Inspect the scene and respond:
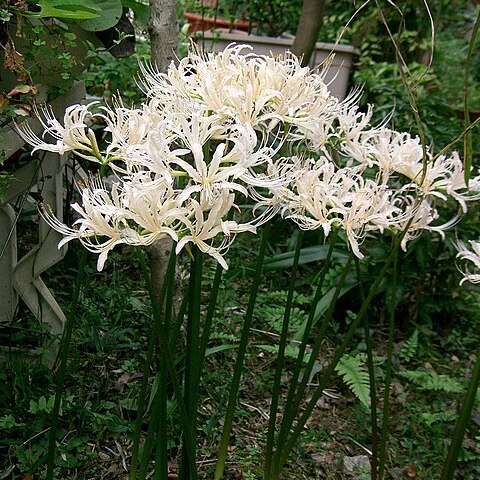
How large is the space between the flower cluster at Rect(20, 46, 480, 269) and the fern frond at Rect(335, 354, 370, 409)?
0.85 metres

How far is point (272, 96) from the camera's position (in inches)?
47.0

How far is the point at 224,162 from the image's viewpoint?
1070 mm

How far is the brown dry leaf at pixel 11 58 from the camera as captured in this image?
1498 mm

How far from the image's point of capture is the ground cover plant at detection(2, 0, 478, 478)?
1092 mm

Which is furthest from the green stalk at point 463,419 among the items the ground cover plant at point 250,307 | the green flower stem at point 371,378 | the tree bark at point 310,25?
the tree bark at point 310,25

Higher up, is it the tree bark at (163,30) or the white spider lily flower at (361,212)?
the tree bark at (163,30)

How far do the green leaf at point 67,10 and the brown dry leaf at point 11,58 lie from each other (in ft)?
0.28

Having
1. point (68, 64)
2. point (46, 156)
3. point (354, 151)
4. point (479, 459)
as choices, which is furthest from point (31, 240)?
point (479, 459)

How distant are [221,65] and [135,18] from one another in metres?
0.95

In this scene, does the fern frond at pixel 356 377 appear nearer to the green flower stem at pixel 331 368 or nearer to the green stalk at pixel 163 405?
the green flower stem at pixel 331 368

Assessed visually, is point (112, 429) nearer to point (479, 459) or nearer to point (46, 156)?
point (46, 156)

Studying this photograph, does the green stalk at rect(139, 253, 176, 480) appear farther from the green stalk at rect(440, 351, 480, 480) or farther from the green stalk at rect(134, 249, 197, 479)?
the green stalk at rect(440, 351, 480, 480)

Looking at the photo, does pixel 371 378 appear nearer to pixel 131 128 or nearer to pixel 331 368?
pixel 331 368

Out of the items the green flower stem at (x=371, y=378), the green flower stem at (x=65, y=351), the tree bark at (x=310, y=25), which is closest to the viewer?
the green flower stem at (x=65, y=351)
